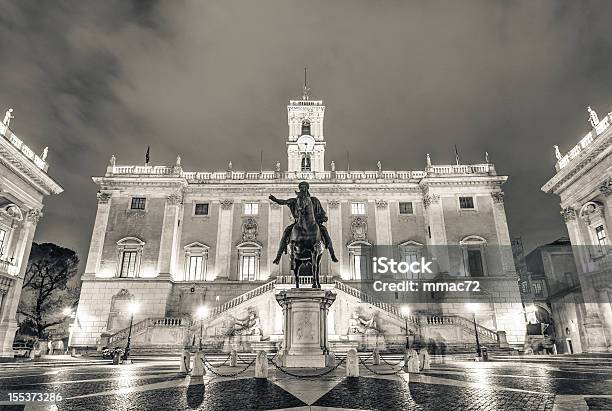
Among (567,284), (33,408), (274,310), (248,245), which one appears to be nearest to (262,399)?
(33,408)

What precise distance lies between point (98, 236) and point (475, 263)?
35.4 metres

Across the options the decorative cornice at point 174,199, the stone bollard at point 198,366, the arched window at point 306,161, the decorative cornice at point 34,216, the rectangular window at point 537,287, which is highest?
the arched window at point 306,161

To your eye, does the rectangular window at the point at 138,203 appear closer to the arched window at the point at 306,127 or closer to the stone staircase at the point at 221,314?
the stone staircase at the point at 221,314

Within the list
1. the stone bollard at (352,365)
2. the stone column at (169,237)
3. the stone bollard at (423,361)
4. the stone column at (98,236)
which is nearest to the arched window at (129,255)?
the stone column at (98,236)

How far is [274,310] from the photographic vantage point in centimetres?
2989

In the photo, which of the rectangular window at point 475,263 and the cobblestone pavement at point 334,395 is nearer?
the cobblestone pavement at point 334,395

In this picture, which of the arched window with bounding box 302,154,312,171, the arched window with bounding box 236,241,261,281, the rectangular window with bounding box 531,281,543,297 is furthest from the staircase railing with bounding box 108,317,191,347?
the rectangular window with bounding box 531,281,543,297

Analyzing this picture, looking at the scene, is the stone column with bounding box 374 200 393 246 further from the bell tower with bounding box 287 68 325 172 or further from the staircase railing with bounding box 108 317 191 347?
the staircase railing with bounding box 108 317 191 347

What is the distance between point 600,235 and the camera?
91.6 feet

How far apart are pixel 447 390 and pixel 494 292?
28415 millimetres

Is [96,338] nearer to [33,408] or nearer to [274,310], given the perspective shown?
[274,310]

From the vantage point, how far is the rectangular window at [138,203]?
36.4 meters

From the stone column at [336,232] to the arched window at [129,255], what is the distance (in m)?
17.9

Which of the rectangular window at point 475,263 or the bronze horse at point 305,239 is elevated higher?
the rectangular window at point 475,263
